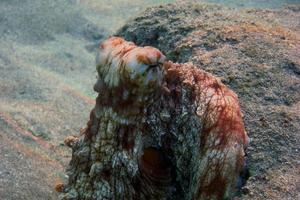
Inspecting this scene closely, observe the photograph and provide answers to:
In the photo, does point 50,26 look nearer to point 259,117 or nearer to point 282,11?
point 282,11

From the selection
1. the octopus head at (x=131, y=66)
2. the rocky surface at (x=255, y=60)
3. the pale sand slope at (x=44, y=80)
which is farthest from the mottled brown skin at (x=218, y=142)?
the pale sand slope at (x=44, y=80)

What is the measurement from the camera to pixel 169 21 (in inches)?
169

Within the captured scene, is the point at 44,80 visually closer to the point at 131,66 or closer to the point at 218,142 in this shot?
the point at 131,66

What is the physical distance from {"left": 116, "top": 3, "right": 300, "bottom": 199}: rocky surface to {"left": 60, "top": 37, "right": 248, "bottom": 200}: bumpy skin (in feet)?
0.55

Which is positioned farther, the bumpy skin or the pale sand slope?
the pale sand slope

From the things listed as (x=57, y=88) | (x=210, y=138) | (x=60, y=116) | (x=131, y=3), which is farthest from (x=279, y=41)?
(x=131, y=3)

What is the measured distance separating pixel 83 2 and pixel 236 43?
266 inches

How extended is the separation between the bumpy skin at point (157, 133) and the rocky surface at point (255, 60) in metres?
0.17

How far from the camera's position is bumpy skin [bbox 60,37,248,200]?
255 centimetres

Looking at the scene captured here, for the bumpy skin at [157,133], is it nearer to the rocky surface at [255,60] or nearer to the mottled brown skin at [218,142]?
the mottled brown skin at [218,142]

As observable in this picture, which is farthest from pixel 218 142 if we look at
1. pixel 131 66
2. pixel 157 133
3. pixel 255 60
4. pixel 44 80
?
pixel 44 80

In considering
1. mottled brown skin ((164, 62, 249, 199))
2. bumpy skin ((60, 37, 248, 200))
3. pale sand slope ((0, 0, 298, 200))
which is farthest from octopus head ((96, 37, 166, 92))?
pale sand slope ((0, 0, 298, 200))

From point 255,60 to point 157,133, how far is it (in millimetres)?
1000

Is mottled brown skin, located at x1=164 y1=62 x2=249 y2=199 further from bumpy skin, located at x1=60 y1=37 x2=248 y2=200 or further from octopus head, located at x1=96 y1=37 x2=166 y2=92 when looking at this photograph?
octopus head, located at x1=96 y1=37 x2=166 y2=92
